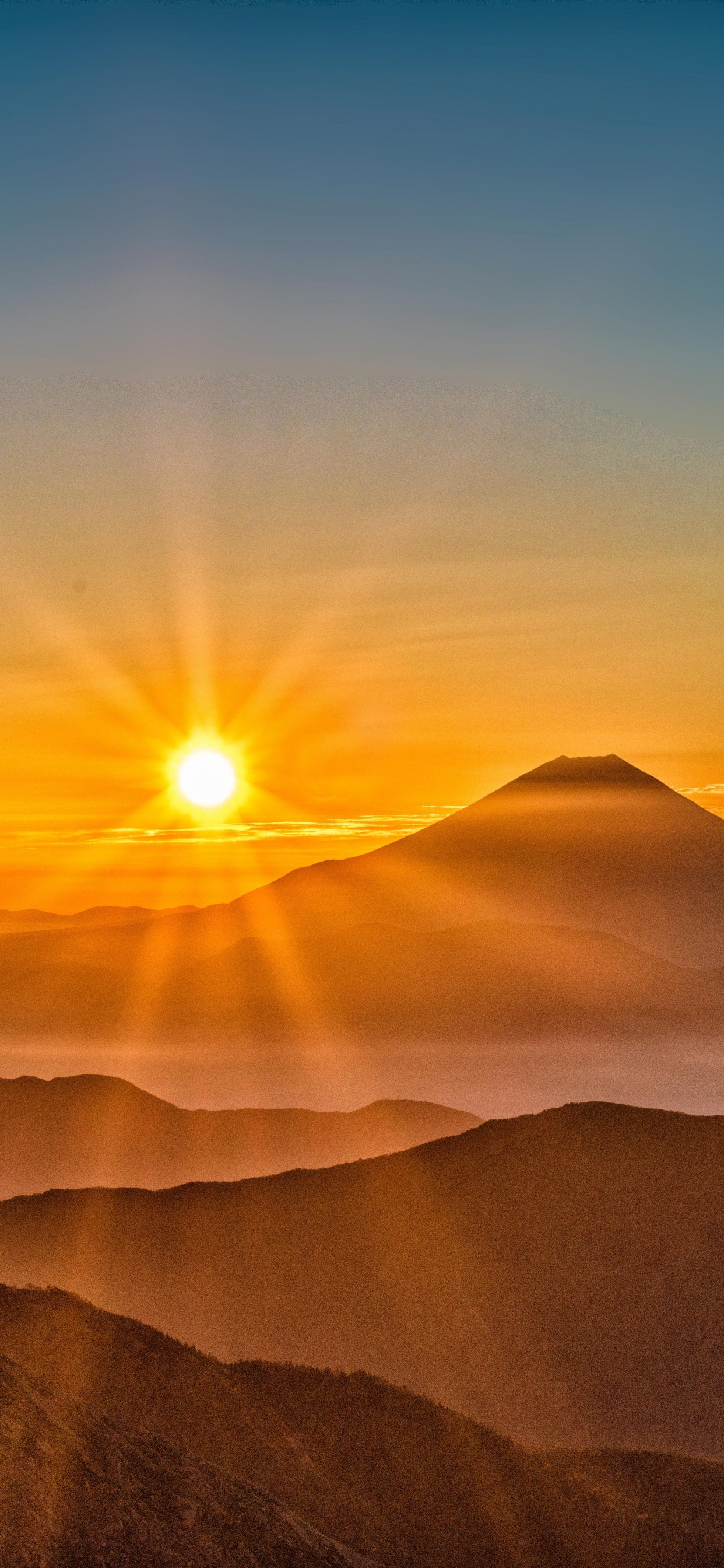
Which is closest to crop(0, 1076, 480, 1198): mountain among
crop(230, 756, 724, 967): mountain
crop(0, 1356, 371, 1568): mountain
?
crop(0, 1356, 371, 1568): mountain

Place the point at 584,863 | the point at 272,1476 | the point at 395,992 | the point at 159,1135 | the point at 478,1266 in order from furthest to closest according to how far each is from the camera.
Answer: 1. the point at 584,863
2. the point at 395,992
3. the point at 159,1135
4. the point at 478,1266
5. the point at 272,1476

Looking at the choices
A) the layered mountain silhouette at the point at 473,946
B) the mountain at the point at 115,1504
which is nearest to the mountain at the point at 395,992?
the layered mountain silhouette at the point at 473,946

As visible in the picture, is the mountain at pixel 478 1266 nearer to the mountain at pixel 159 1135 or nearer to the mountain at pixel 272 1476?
the mountain at pixel 272 1476

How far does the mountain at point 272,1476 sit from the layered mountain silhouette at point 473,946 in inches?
5193

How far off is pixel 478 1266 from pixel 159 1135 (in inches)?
1917

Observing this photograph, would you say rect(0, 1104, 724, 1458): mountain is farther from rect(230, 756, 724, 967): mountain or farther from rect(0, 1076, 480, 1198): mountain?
rect(230, 756, 724, 967): mountain

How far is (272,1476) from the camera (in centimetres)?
3145

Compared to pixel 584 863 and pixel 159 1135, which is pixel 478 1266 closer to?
pixel 159 1135

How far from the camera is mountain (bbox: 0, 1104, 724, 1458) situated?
45.6 meters

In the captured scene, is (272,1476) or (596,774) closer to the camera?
(272,1476)

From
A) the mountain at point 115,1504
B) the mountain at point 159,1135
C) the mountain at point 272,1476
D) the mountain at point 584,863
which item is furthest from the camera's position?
the mountain at point 584,863

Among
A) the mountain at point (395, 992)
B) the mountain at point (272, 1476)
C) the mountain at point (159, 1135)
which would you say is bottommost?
the mountain at point (272, 1476)

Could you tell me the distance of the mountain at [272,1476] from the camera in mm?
23344

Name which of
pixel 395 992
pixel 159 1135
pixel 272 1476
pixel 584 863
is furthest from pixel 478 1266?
pixel 584 863
